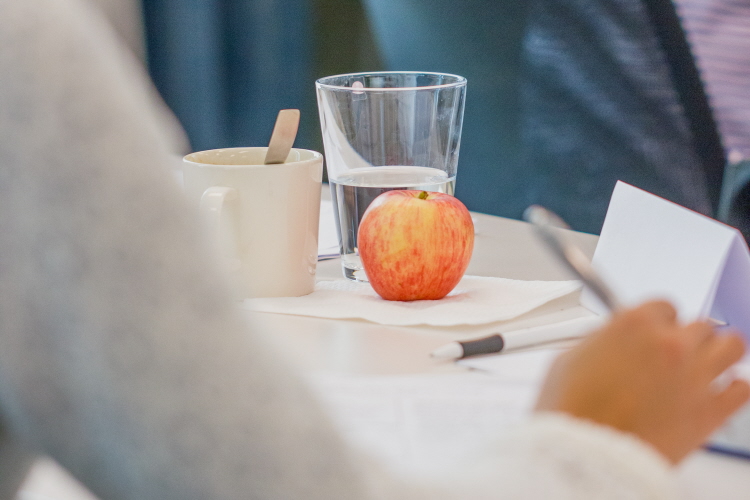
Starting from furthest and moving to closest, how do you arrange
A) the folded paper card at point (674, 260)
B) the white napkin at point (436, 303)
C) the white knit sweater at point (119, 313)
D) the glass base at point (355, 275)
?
the glass base at point (355, 275)
the white napkin at point (436, 303)
the folded paper card at point (674, 260)
the white knit sweater at point (119, 313)

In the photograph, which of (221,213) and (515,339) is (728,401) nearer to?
(515,339)

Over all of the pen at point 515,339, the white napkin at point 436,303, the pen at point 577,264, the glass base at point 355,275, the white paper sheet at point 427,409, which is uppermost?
the pen at point 577,264

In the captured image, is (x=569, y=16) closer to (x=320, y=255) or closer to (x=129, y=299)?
(x=320, y=255)

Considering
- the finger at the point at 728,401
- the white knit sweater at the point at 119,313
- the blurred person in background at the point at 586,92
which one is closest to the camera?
the white knit sweater at the point at 119,313

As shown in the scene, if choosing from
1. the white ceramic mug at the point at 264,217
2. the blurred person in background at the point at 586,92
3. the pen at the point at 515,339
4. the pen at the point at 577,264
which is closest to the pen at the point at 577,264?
the pen at the point at 577,264

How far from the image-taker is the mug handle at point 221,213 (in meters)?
0.63

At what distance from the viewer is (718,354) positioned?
1.06ft

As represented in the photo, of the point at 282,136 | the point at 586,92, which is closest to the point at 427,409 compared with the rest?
the point at 282,136

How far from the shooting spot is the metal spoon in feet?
2.17

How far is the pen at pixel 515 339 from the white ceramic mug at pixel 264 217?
0.20 m

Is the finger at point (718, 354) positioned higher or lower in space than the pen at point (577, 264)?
lower

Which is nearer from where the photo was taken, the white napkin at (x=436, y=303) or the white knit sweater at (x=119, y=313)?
the white knit sweater at (x=119, y=313)

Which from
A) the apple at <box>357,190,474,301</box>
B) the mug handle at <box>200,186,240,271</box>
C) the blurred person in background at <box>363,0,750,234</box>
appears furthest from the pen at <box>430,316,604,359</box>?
the blurred person in background at <box>363,0,750,234</box>

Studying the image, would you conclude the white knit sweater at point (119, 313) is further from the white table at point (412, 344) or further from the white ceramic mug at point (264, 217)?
the white ceramic mug at point (264, 217)
